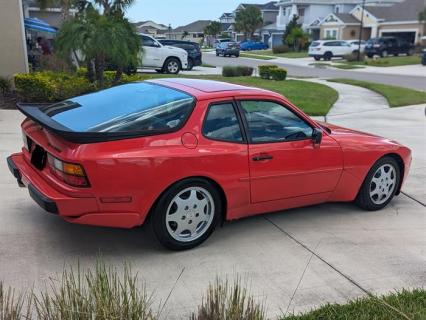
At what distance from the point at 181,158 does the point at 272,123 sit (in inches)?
44.7

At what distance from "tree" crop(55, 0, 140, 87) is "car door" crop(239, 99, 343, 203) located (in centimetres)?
779

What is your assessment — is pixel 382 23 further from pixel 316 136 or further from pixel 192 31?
pixel 192 31

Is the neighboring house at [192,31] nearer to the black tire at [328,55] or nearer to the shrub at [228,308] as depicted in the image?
the black tire at [328,55]

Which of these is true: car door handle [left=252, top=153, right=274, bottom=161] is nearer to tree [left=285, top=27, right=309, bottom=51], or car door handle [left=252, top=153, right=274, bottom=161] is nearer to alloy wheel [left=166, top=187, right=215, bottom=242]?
alloy wheel [left=166, top=187, right=215, bottom=242]

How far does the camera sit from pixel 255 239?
4539 mm

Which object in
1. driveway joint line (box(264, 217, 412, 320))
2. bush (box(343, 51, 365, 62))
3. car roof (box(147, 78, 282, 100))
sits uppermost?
car roof (box(147, 78, 282, 100))

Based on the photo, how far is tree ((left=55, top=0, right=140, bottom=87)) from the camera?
38.0ft

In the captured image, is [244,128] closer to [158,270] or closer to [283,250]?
[283,250]

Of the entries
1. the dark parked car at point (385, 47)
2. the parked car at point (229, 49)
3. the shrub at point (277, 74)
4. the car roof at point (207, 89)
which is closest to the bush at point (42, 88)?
the car roof at point (207, 89)

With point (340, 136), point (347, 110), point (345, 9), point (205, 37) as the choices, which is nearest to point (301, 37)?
point (345, 9)

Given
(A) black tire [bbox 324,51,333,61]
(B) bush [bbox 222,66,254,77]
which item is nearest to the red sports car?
(B) bush [bbox 222,66,254,77]

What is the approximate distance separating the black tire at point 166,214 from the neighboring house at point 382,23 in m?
51.7

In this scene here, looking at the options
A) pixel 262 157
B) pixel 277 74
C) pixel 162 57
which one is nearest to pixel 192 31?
pixel 162 57

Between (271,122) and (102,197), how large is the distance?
179 centimetres
